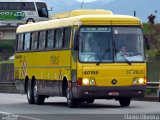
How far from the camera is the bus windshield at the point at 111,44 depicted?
93.3 ft

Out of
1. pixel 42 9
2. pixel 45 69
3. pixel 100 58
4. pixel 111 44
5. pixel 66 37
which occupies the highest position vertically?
pixel 42 9

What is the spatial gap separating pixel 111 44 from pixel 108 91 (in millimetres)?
1635

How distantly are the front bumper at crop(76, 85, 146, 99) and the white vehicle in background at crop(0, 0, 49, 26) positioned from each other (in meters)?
73.7

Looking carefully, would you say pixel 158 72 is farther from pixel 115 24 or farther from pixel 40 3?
pixel 40 3

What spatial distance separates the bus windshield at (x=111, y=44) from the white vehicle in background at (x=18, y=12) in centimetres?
7321

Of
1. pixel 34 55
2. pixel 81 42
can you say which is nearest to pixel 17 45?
→ pixel 34 55

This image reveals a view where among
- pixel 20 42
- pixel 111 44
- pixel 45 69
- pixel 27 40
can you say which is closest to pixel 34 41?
pixel 27 40

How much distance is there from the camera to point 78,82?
2825 cm

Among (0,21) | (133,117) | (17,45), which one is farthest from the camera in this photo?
(0,21)

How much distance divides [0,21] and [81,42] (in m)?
74.7

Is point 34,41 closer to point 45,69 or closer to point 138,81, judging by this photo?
point 45,69

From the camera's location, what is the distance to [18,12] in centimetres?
10244

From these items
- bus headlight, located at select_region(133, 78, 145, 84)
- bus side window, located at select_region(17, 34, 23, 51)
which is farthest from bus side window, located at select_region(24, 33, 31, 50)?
bus headlight, located at select_region(133, 78, 145, 84)

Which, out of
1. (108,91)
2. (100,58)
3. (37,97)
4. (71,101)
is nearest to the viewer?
(108,91)
